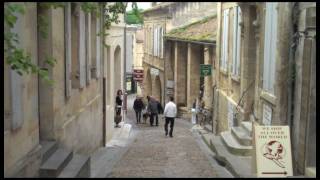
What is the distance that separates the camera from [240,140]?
1299cm

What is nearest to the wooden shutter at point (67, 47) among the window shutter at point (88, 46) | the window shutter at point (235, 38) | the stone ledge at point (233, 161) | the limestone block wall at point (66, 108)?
the limestone block wall at point (66, 108)

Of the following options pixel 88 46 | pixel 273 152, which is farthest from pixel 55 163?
pixel 88 46

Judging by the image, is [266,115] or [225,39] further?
[225,39]

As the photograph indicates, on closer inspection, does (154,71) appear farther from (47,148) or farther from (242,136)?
(47,148)

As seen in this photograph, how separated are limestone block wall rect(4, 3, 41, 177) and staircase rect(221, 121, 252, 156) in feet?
15.2

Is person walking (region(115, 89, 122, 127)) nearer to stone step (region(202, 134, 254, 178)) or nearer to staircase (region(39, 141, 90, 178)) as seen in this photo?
stone step (region(202, 134, 254, 178))

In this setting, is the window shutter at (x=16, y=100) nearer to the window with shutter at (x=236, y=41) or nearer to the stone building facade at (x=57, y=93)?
the stone building facade at (x=57, y=93)

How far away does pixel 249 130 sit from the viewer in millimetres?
13562

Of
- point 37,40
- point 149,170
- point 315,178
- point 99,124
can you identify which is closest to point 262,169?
point 315,178

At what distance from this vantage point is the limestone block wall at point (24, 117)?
774cm

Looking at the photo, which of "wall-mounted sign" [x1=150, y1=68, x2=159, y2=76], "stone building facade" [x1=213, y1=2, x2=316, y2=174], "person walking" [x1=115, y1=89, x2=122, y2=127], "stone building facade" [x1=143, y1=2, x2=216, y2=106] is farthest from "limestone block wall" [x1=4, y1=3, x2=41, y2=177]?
"wall-mounted sign" [x1=150, y1=68, x2=159, y2=76]

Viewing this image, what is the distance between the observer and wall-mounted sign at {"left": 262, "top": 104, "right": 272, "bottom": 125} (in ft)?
40.0

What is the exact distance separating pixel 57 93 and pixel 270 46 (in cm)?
443

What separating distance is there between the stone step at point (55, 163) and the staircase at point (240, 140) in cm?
387
